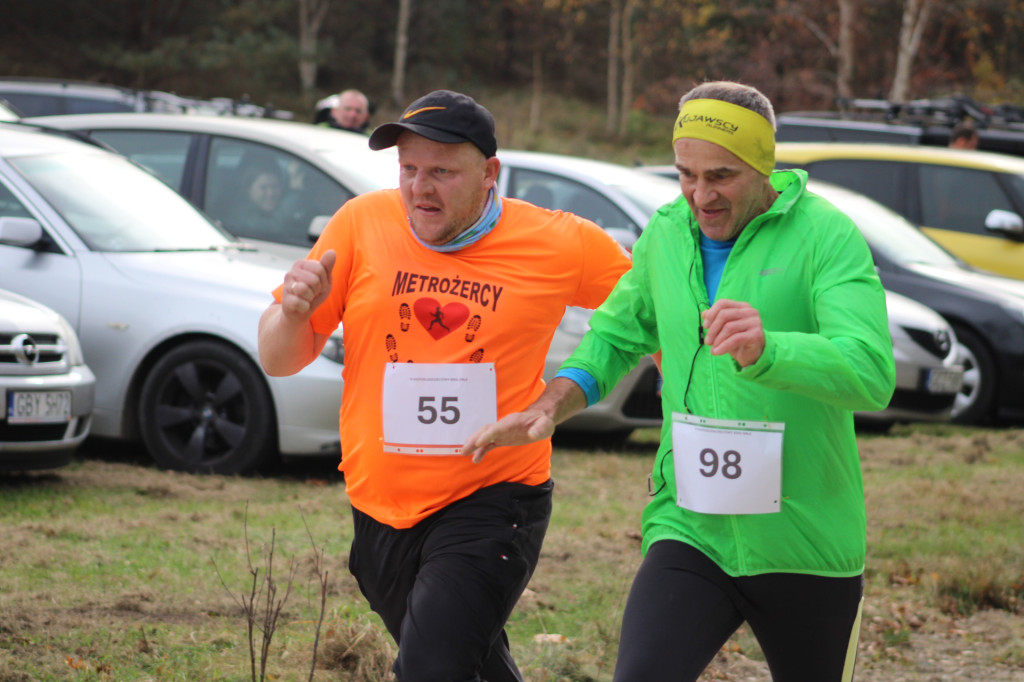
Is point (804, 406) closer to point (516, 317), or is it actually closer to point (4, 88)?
point (516, 317)

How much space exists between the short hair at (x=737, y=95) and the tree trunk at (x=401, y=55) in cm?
4269

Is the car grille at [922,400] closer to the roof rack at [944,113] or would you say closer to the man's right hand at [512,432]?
the roof rack at [944,113]

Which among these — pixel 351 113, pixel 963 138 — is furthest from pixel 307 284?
pixel 963 138

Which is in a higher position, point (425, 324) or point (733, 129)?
point (733, 129)

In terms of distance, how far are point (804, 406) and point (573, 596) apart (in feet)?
8.70

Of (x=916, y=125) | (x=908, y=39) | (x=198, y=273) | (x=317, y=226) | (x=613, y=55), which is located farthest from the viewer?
(x=613, y=55)

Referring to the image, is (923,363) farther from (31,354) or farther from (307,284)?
(307,284)

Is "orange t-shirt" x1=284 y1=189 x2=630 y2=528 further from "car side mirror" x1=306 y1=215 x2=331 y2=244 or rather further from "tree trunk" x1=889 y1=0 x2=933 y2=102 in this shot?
"tree trunk" x1=889 y1=0 x2=933 y2=102

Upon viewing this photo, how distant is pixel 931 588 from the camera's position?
5781mm

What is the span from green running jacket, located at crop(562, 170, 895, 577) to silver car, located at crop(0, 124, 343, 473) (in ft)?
12.2

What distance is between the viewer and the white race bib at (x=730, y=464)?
9.35ft

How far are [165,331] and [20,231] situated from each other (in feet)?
2.92

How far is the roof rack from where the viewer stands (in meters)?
14.3

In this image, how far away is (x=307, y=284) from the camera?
3059 mm
